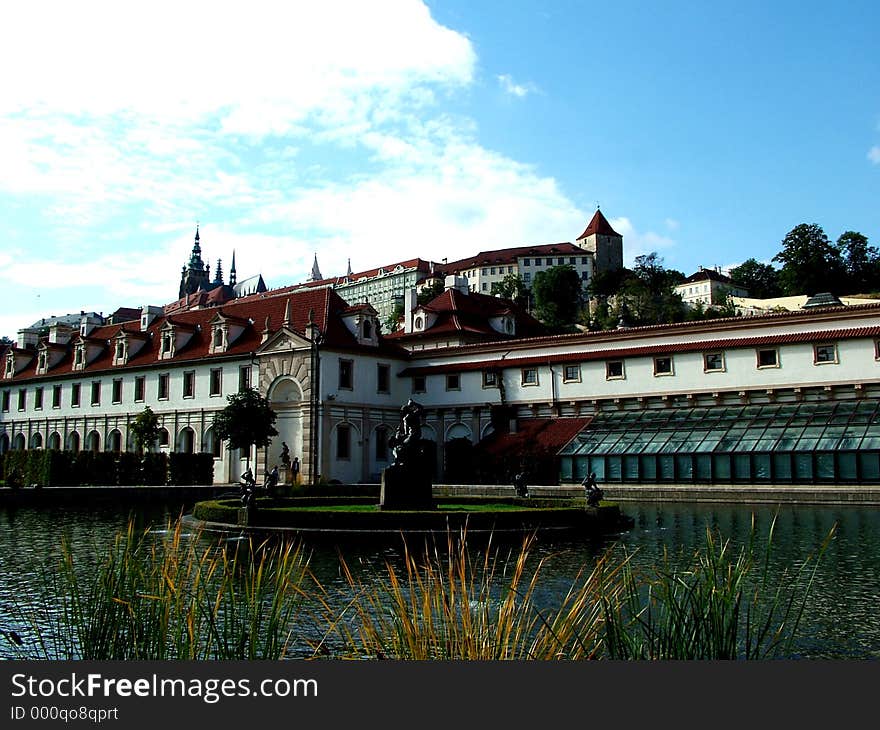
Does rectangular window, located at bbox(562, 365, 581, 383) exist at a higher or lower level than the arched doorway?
higher

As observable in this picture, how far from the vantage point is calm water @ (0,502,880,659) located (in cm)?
1162

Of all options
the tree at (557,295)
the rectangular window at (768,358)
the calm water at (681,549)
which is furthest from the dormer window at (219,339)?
the tree at (557,295)

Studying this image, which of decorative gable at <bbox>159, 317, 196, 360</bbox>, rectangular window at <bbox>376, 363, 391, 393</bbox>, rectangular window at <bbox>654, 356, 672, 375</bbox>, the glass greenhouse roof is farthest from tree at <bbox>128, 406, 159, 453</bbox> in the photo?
rectangular window at <bbox>654, 356, 672, 375</bbox>

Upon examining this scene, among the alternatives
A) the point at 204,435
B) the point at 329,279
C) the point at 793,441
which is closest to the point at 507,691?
the point at 793,441

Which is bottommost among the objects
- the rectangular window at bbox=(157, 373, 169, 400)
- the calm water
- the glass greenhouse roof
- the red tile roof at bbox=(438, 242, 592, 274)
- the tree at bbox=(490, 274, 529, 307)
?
the calm water

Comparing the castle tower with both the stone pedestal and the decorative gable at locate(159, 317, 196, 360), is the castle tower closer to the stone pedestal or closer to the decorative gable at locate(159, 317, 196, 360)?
the decorative gable at locate(159, 317, 196, 360)

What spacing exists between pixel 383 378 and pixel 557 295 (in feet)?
308

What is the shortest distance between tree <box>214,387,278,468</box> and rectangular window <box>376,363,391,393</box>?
1009cm

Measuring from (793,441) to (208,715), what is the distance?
39.3 m

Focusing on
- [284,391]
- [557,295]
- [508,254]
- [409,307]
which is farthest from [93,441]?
[508,254]

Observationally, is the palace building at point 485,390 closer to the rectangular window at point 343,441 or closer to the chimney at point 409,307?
the rectangular window at point 343,441

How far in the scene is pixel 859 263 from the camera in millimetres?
127562

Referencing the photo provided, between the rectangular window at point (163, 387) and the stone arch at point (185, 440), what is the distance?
3279mm

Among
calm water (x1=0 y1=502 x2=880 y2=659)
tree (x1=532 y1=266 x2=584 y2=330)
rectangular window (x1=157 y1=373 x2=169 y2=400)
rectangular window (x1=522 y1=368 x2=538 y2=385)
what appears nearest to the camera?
calm water (x1=0 y1=502 x2=880 y2=659)
